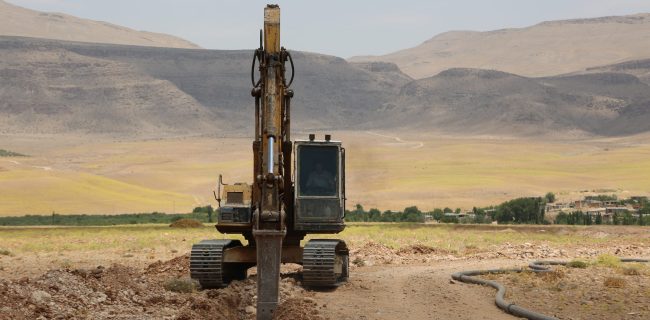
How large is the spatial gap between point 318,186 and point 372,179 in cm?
11279

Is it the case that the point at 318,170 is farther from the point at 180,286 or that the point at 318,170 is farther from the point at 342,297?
the point at 180,286

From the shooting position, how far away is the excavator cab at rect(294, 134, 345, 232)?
950 inches

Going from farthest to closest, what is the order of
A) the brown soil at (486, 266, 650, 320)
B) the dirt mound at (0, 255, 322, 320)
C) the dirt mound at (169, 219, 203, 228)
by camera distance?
1. the dirt mound at (169, 219, 203, 228)
2. the brown soil at (486, 266, 650, 320)
3. the dirt mound at (0, 255, 322, 320)

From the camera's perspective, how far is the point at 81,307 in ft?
68.0

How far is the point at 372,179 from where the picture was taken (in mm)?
136875

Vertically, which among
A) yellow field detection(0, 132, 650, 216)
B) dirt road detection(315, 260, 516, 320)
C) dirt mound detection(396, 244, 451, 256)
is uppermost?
yellow field detection(0, 132, 650, 216)

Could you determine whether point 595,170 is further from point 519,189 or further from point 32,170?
point 32,170

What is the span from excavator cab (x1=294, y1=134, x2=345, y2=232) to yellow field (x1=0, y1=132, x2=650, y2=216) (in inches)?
2376

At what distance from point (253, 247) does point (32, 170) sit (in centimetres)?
12822

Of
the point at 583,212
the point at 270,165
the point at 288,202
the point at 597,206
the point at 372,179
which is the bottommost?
the point at 288,202

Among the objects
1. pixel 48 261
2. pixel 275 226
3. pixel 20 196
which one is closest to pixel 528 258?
pixel 48 261

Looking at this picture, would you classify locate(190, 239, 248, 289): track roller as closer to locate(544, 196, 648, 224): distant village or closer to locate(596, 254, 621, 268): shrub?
locate(596, 254, 621, 268): shrub

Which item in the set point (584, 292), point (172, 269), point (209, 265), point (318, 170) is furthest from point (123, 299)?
point (584, 292)

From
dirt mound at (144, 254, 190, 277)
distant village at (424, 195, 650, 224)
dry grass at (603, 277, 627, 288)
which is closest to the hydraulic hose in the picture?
dry grass at (603, 277, 627, 288)
